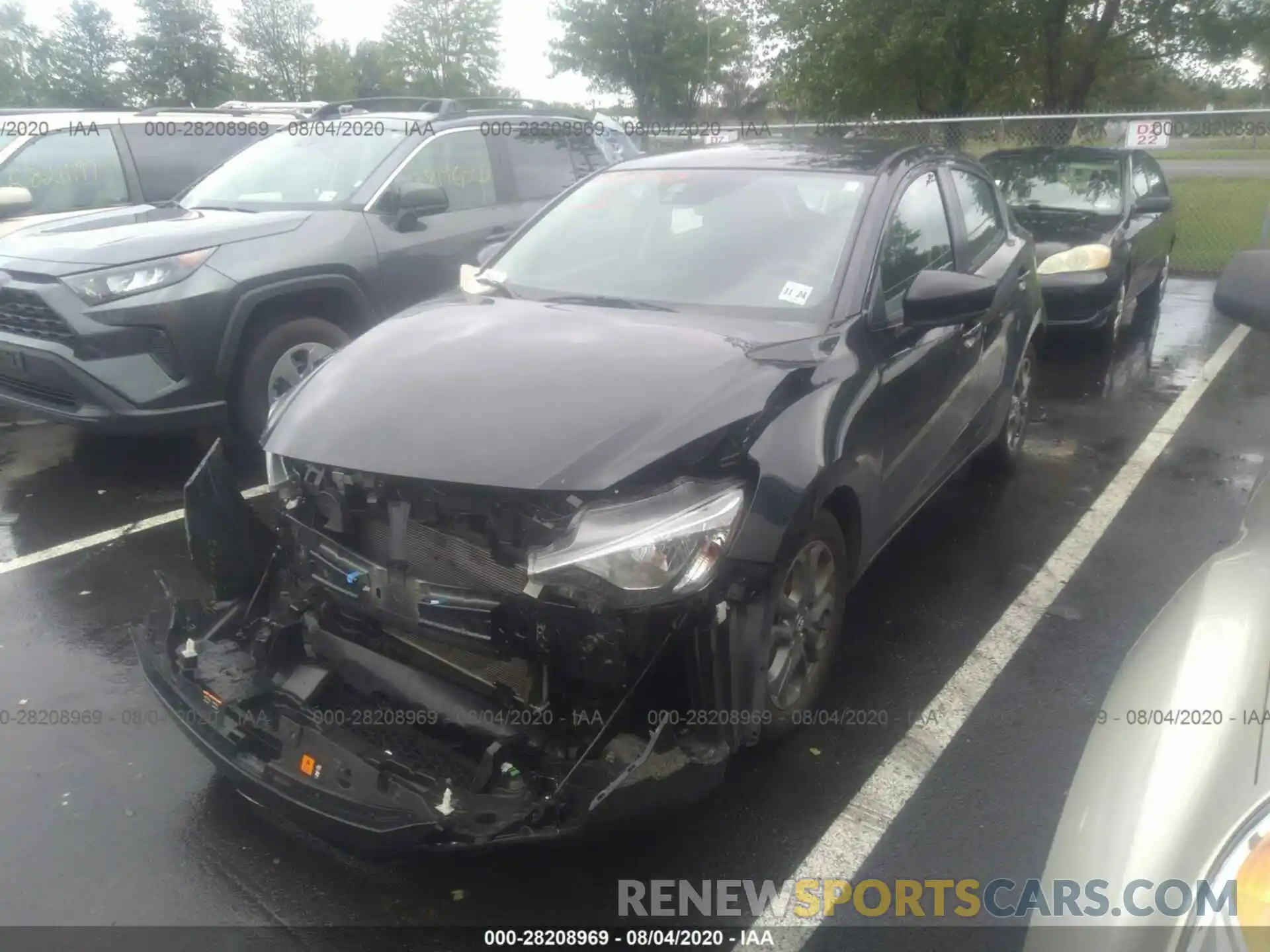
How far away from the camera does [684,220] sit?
3.89 metres

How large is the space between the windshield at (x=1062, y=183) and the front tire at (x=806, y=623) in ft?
22.0

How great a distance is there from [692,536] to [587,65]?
36.7 metres

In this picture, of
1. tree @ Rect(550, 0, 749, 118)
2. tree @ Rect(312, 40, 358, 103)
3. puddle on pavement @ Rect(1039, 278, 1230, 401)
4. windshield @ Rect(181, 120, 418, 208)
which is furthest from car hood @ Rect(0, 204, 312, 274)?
tree @ Rect(312, 40, 358, 103)

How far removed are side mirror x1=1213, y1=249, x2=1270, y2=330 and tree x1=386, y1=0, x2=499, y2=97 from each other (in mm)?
47440

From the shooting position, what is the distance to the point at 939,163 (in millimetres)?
4391

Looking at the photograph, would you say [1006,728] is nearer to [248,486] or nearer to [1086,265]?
[248,486]

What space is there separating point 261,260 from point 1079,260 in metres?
6.11

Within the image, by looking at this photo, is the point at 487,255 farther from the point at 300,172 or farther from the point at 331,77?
the point at 331,77

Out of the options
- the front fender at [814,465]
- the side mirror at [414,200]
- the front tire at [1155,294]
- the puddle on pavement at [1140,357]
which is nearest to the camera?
the front fender at [814,465]

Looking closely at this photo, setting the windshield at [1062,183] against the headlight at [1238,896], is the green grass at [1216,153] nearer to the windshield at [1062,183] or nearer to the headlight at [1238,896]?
the windshield at [1062,183]

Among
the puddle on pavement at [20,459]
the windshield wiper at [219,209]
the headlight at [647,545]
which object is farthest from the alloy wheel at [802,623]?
the windshield wiper at [219,209]

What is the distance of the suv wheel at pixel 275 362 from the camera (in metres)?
5.37

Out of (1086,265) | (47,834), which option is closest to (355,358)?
(47,834)

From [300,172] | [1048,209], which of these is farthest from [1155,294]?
[300,172]
